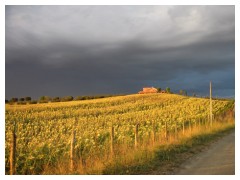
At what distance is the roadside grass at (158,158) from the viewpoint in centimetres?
1121

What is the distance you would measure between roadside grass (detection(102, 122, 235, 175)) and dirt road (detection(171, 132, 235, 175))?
14.8 inches

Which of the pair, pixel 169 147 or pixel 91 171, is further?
pixel 169 147

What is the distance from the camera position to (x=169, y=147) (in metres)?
15.3

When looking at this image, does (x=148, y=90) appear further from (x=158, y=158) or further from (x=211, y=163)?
(x=211, y=163)

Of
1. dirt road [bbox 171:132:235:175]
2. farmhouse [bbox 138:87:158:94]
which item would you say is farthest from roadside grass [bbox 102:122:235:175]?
farmhouse [bbox 138:87:158:94]

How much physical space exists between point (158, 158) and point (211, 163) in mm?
1975

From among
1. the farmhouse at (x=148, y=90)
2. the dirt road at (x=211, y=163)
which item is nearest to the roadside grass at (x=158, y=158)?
the dirt road at (x=211, y=163)

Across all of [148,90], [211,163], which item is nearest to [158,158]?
[211,163]

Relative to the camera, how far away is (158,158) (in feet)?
42.8

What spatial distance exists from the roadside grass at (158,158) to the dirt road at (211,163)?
38 cm
